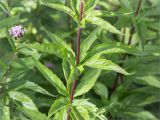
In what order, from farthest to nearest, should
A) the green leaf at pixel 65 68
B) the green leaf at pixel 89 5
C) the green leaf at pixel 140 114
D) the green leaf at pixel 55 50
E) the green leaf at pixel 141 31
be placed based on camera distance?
the green leaf at pixel 140 114, the green leaf at pixel 141 31, the green leaf at pixel 65 68, the green leaf at pixel 89 5, the green leaf at pixel 55 50

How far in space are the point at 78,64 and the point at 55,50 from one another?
15cm

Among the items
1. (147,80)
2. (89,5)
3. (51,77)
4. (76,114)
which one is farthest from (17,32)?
(147,80)

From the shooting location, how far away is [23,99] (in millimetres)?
2020

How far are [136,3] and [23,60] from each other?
0.87 m

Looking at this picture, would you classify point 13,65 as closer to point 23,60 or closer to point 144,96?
point 23,60

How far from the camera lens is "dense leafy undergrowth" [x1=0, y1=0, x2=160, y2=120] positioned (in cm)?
181

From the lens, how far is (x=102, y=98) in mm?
2523

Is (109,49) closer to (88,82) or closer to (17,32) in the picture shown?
(88,82)

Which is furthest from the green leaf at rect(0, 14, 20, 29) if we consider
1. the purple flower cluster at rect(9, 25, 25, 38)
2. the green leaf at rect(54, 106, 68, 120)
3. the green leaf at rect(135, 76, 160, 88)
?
the green leaf at rect(135, 76, 160, 88)

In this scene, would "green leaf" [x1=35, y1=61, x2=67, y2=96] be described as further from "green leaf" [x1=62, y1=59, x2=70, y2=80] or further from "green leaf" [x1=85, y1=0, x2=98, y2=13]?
"green leaf" [x1=85, y1=0, x2=98, y2=13]

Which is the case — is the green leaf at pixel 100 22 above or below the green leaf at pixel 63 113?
above

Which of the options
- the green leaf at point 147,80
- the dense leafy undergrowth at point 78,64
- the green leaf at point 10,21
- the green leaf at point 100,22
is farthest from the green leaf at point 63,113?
the green leaf at point 147,80

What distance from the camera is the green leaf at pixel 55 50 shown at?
1710 mm

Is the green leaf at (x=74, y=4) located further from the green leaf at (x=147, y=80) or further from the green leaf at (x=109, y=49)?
the green leaf at (x=147, y=80)
